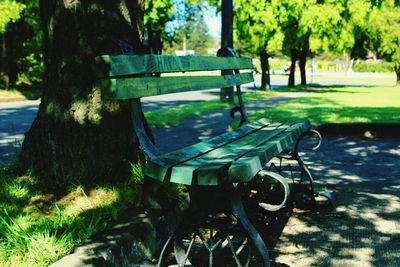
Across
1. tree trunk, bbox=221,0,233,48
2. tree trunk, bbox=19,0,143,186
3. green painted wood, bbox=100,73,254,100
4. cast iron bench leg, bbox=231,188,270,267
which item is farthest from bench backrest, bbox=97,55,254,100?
tree trunk, bbox=221,0,233,48

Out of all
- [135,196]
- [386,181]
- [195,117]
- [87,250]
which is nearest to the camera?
[87,250]

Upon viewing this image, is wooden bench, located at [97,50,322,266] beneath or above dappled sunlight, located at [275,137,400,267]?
above

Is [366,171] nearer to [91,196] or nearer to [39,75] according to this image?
[91,196]

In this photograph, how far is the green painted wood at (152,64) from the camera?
2.87 metres

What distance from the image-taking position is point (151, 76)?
11.9ft

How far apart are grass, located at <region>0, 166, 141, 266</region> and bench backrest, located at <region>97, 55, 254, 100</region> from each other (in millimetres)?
772

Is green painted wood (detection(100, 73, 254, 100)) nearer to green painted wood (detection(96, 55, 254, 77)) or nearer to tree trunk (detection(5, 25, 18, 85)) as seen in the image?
green painted wood (detection(96, 55, 254, 77))

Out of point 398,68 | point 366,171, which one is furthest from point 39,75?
point 366,171

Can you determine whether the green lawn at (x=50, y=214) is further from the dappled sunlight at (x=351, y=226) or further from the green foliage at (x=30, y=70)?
the green foliage at (x=30, y=70)

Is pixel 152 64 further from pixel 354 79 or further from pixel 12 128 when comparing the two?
pixel 354 79

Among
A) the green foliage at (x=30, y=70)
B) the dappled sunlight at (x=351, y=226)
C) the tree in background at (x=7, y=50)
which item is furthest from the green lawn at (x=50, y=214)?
the green foliage at (x=30, y=70)

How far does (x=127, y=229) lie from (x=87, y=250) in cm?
41

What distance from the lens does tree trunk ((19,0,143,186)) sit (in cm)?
385

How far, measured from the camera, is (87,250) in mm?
2521
